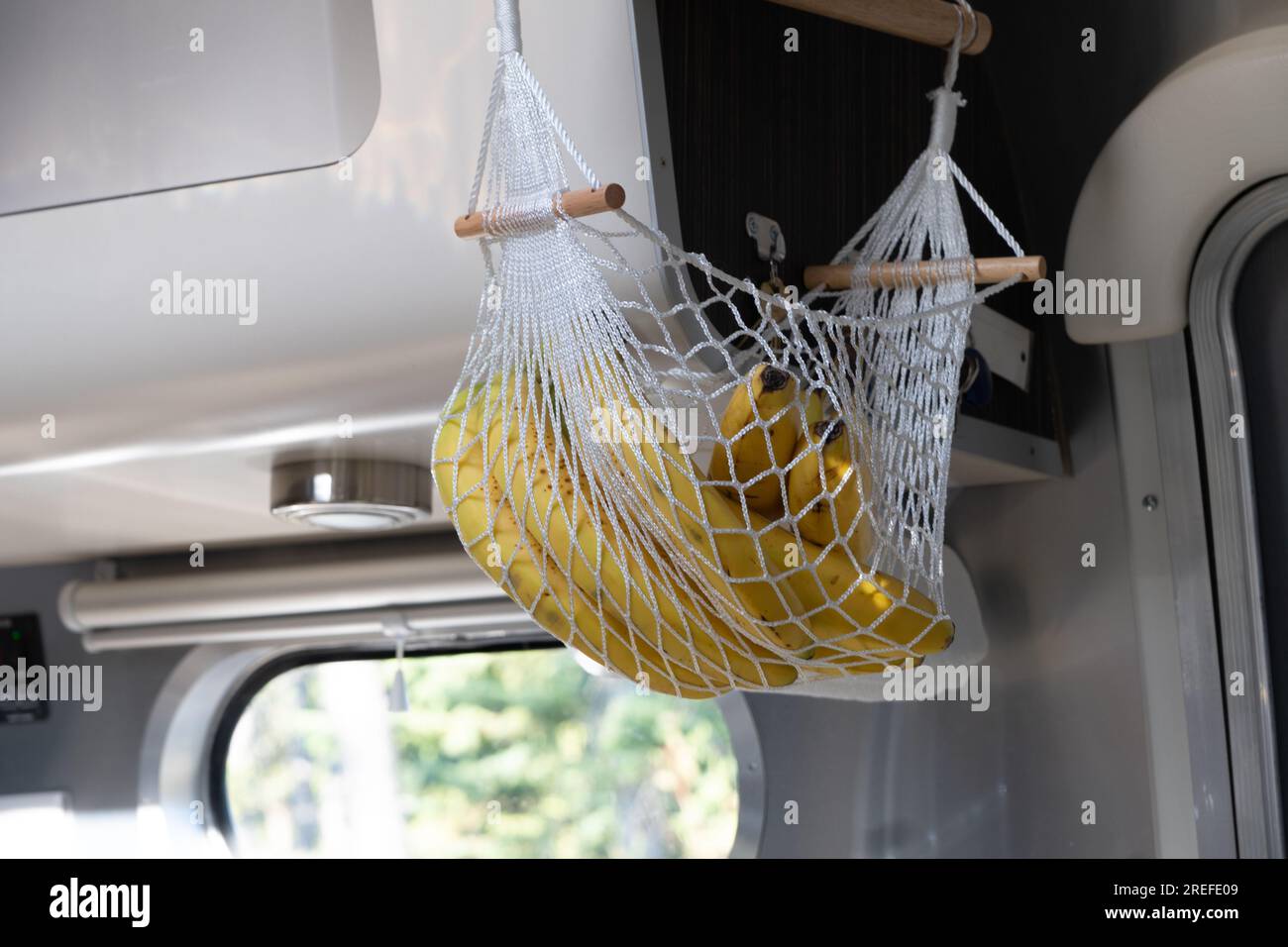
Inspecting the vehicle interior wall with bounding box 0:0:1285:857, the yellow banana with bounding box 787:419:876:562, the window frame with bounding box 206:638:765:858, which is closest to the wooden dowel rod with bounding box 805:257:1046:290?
the yellow banana with bounding box 787:419:876:562

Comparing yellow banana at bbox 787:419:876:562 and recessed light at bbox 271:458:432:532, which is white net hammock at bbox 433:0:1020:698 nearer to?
yellow banana at bbox 787:419:876:562

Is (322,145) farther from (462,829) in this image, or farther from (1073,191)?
(462,829)

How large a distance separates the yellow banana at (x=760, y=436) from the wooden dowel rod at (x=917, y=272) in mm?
141

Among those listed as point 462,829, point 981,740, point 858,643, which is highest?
point 858,643

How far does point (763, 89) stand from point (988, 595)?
740 mm

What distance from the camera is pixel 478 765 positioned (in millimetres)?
4840

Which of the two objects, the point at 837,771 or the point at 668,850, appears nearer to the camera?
the point at 837,771

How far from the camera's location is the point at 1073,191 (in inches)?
52.7

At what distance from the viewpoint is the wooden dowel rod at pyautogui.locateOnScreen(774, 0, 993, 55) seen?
2.63ft

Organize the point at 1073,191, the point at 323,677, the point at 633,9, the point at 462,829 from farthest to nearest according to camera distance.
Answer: the point at 462,829
the point at 323,677
the point at 1073,191
the point at 633,9

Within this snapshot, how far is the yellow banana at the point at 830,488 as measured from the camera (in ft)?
2.45

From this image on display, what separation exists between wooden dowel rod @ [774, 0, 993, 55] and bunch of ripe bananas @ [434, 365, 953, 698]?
24cm

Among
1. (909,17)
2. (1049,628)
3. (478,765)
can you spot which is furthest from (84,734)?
(478,765)
